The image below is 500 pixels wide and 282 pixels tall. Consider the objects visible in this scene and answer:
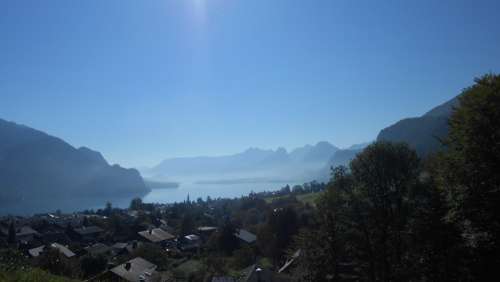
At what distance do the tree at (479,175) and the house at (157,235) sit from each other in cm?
5510

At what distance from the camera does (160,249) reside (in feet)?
148

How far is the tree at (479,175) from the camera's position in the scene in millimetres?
9492

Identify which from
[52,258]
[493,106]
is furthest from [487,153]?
[52,258]

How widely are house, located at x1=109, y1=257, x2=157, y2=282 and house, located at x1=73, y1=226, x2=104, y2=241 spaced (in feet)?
119

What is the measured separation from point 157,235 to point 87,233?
13543mm

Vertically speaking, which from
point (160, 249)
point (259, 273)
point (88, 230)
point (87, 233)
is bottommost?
point (259, 273)

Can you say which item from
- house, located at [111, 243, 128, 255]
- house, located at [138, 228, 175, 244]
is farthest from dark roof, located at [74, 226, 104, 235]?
house, located at [111, 243, 128, 255]

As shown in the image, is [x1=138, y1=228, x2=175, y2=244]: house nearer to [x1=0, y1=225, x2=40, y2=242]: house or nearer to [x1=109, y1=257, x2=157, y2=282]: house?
[x1=0, y1=225, x2=40, y2=242]: house

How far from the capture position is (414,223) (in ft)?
40.9

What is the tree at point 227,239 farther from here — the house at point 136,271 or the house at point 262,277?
the house at point 262,277

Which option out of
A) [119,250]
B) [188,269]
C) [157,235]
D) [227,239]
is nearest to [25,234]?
[157,235]

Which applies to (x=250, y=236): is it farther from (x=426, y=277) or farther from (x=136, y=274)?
(x=426, y=277)

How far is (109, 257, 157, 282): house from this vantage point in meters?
30.2

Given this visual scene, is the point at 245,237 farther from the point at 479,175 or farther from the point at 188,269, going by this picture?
the point at 479,175
